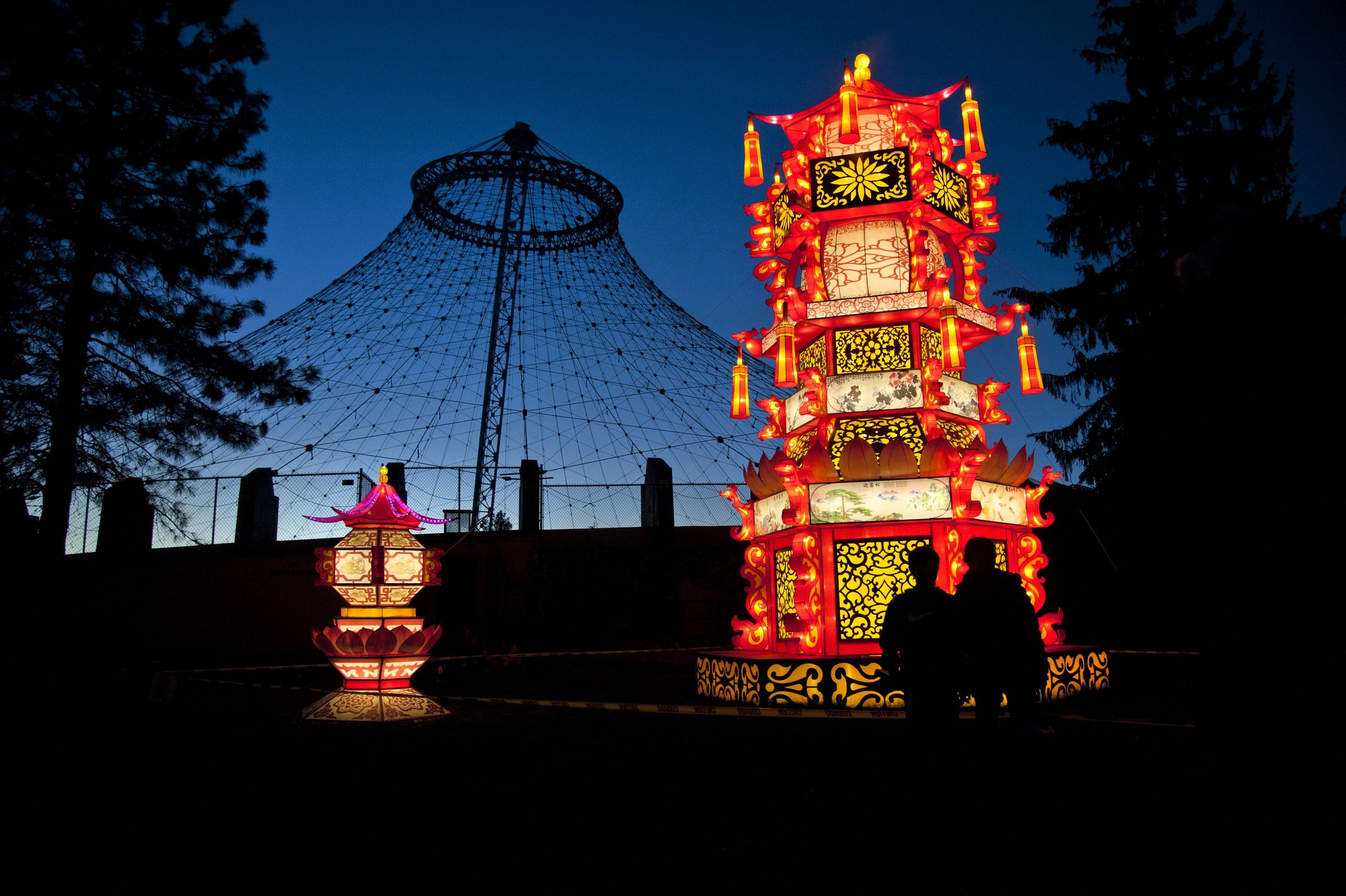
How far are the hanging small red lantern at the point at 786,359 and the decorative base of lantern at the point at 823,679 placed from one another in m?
2.92

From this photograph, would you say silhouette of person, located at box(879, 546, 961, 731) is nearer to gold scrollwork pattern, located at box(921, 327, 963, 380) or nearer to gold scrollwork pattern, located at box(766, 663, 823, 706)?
gold scrollwork pattern, located at box(766, 663, 823, 706)

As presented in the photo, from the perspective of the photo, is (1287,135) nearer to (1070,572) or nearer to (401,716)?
(1070,572)

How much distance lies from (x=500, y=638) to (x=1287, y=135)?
16.4m

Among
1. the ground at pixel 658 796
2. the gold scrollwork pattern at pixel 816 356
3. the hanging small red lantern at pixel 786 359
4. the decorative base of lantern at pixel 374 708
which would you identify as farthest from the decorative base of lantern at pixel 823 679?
the gold scrollwork pattern at pixel 816 356

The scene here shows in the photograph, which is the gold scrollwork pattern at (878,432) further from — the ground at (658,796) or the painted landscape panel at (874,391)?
the ground at (658,796)

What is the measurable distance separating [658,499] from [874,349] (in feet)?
27.9

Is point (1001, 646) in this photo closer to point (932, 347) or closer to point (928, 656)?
point (928, 656)

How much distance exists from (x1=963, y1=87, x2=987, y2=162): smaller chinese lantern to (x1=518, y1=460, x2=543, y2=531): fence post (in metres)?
10.7

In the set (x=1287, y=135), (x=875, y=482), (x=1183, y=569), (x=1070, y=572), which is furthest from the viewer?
(x=1070, y=572)

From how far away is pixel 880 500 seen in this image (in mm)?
7590

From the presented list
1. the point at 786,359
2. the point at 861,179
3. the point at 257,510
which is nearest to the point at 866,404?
the point at 786,359

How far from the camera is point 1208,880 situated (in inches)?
97.9

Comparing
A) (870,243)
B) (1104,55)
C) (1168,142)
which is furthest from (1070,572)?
(1104,55)

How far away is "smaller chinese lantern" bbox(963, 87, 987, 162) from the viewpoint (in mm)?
9031
